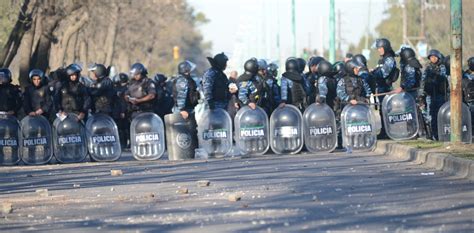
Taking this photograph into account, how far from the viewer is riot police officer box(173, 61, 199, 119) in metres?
24.6

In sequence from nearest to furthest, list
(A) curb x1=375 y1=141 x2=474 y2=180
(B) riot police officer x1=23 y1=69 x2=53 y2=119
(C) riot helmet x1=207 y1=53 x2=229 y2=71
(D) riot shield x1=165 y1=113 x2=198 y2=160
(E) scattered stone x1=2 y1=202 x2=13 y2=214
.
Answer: (E) scattered stone x1=2 y1=202 x2=13 y2=214 < (A) curb x1=375 y1=141 x2=474 y2=180 < (D) riot shield x1=165 y1=113 x2=198 y2=160 < (C) riot helmet x1=207 y1=53 x2=229 y2=71 < (B) riot police officer x1=23 y1=69 x2=53 y2=119

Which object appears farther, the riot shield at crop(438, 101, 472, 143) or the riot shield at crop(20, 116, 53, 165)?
the riot shield at crop(20, 116, 53, 165)

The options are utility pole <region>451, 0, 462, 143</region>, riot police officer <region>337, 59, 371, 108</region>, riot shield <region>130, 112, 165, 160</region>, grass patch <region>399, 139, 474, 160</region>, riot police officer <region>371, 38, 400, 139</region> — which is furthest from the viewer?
riot police officer <region>371, 38, 400, 139</region>

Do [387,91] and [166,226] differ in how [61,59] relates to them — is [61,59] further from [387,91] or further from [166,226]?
[166,226]

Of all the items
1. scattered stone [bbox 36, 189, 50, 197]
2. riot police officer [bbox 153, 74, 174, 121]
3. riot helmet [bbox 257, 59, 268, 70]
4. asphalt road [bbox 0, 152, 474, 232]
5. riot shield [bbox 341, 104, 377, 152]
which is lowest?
asphalt road [bbox 0, 152, 474, 232]

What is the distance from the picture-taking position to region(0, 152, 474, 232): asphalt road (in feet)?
38.6

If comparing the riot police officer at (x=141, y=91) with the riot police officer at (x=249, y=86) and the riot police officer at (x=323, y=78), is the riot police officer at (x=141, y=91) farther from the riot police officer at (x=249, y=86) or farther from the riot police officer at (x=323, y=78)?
the riot police officer at (x=323, y=78)

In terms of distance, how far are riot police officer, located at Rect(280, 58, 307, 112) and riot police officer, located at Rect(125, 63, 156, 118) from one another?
2.62 metres

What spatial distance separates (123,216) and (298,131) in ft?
40.1

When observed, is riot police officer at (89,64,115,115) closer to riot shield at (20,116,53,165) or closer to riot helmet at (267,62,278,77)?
riot shield at (20,116,53,165)

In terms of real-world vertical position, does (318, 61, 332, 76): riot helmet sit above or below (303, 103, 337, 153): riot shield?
above

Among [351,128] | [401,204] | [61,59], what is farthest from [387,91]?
[61,59]

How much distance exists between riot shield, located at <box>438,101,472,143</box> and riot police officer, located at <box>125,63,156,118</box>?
18.5ft

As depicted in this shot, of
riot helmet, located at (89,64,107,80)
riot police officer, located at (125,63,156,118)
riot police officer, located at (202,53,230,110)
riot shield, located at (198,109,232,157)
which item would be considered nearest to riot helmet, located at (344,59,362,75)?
riot police officer, located at (202,53,230,110)
